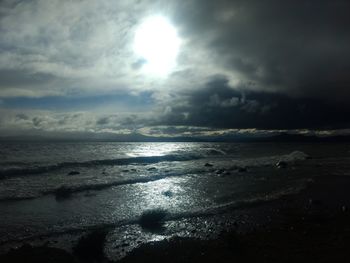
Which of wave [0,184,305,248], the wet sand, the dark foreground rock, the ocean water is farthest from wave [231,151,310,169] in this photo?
the dark foreground rock

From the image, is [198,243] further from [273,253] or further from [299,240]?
[299,240]

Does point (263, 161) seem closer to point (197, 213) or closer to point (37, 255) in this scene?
point (197, 213)

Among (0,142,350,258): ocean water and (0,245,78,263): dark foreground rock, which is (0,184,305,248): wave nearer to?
(0,142,350,258): ocean water

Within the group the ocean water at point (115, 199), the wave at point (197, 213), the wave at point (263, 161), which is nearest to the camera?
the wave at point (197, 213)

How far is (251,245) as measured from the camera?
53.9ft

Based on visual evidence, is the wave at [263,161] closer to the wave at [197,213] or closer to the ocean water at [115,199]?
the ocean water at [115,199]

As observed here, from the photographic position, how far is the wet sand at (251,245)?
15.1 m

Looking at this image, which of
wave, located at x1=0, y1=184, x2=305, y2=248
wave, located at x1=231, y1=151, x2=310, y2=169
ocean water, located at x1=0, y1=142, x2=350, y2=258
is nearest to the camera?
wave, located at x1=0, y1=184, x2=305, y2=248

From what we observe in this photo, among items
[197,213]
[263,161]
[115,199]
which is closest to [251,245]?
[197,213]

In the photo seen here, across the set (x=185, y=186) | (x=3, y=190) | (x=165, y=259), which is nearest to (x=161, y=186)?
(x=185, y=186)

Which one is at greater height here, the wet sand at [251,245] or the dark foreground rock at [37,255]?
the dark foreground rock at [37,255]

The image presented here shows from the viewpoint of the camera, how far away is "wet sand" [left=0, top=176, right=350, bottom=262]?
15.1 meters

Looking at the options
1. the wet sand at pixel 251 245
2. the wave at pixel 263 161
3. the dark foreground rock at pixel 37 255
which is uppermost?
the dark foreground rock at pixel 37 255

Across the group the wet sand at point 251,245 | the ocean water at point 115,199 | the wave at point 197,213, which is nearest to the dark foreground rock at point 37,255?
the wet sand at point 251,245
